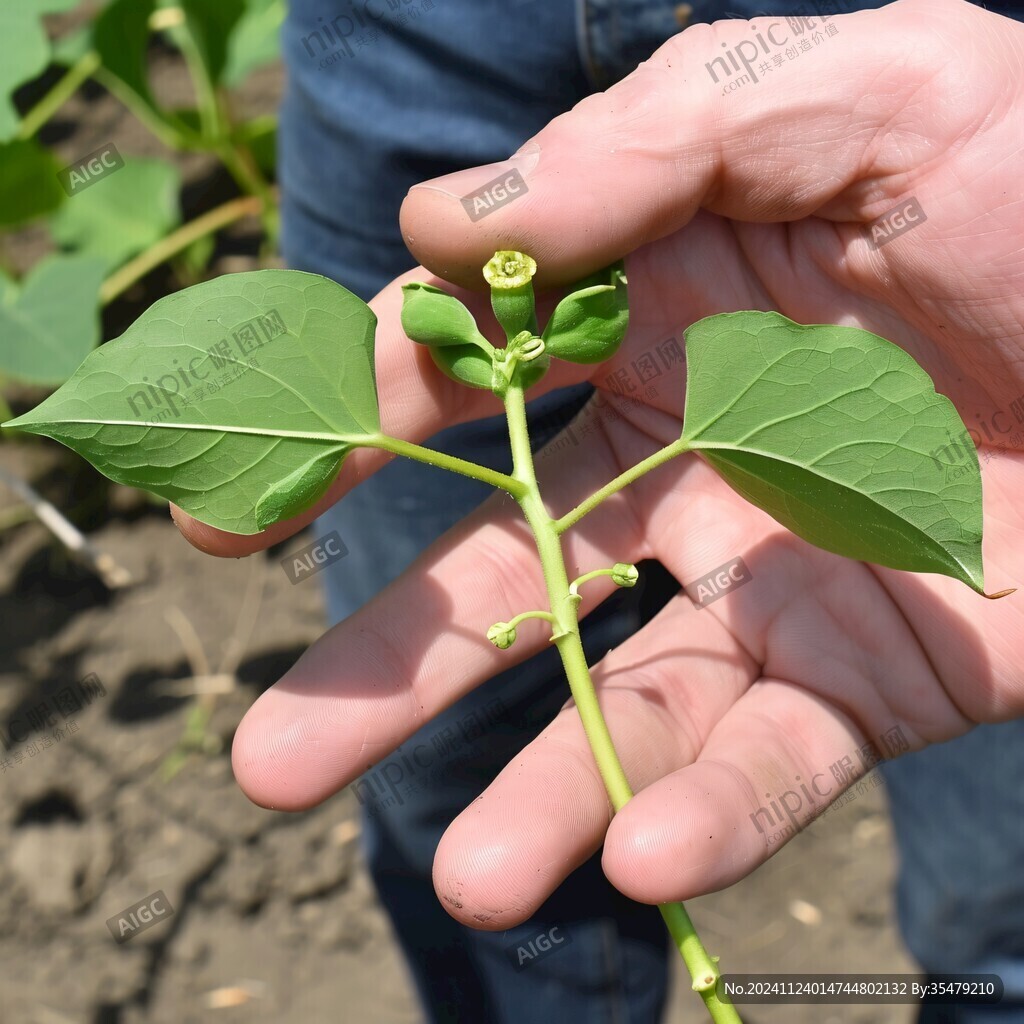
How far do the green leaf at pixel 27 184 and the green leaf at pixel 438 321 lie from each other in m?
1.49

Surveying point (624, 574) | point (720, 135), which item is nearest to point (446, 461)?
point (624, 574)

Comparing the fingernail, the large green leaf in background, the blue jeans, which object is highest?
the large green leaf in background

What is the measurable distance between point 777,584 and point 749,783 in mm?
254

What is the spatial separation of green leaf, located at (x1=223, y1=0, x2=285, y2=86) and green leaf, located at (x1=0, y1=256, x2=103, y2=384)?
757mm

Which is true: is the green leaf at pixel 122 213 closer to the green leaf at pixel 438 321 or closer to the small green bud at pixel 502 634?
the green leaf at pixel 438 321

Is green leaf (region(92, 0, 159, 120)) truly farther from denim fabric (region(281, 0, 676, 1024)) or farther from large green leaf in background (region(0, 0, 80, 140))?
denim fabric (region(281, 0, 676, 1024))

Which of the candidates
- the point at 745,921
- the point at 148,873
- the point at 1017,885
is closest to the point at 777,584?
the point at 1017,885

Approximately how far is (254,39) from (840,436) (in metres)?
1.93

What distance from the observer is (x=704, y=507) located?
4.32 ft

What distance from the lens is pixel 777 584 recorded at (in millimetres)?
1270

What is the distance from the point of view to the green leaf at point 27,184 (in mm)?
2164

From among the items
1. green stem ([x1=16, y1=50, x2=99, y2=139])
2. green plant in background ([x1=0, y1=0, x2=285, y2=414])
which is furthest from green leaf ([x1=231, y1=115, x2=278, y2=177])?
green stem ([x1=16, y1=50, x2=99, y2=139])

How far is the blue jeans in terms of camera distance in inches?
52.2

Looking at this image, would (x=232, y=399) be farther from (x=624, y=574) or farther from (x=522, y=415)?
(x=624, y=574)
